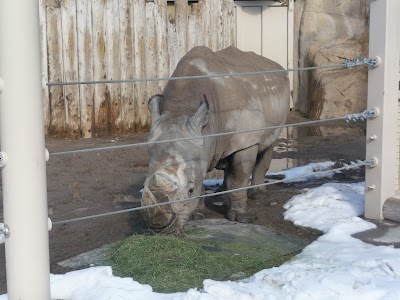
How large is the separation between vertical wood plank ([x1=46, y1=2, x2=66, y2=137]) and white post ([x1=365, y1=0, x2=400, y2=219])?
6616 millimetres

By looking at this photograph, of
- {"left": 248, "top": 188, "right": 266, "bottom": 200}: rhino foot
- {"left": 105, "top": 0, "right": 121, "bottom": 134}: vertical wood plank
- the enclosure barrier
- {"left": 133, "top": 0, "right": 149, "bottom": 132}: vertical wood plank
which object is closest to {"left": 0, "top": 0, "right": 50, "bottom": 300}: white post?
the enclosure barrier

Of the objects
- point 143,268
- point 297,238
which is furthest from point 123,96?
point 143,268

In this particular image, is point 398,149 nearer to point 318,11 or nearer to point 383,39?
point 383,39

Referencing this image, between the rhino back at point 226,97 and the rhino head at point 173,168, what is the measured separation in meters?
0.11

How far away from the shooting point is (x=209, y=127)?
562 centimetres

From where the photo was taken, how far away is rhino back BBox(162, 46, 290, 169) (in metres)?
5.52

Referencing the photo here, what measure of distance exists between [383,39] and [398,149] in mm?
720

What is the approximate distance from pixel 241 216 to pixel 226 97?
0.91m

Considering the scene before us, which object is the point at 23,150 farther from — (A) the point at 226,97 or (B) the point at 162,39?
(B) the point at 162,39

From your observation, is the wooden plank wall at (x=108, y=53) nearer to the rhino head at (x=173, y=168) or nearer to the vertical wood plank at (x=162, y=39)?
the vertical wood plank at (x=162, y=39)

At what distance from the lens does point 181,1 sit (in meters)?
11.7

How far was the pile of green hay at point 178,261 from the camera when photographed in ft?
13.0

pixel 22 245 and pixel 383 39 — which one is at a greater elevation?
pixel 383 39

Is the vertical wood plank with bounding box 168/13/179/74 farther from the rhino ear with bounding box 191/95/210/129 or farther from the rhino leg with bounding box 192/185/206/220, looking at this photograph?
the rhino ear with bounding box 191/95/210/129
